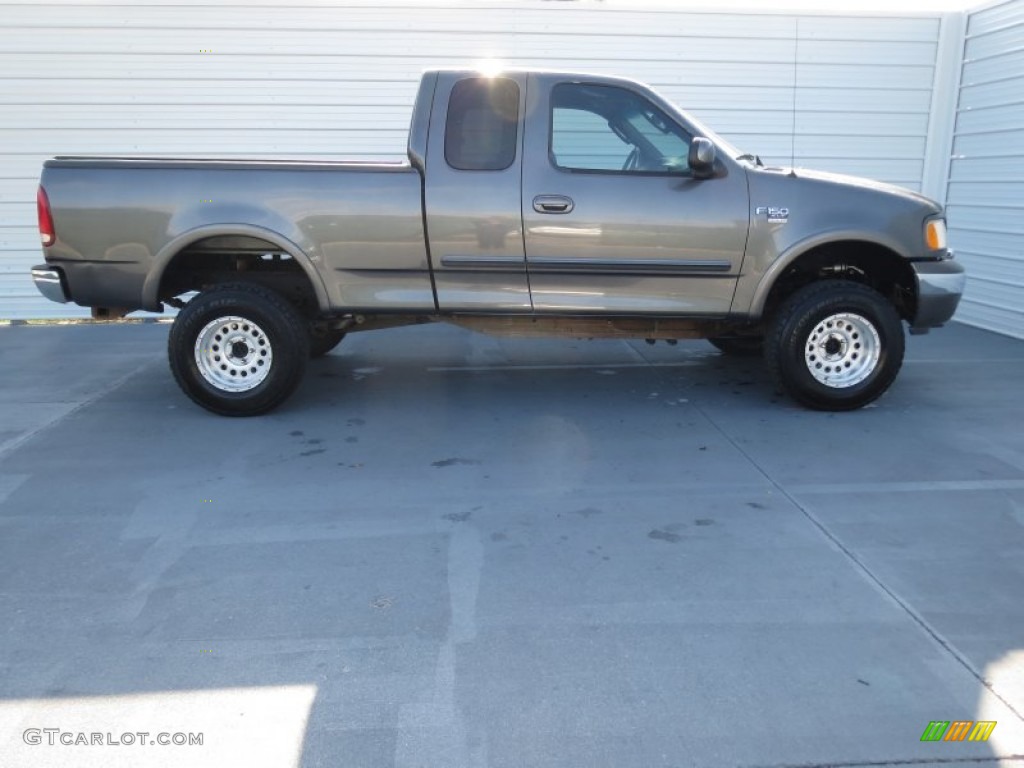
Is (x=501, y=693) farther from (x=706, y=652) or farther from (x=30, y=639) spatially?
(x=30, y=639)

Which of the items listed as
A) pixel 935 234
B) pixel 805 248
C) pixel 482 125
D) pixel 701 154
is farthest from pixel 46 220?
pixel 935 234

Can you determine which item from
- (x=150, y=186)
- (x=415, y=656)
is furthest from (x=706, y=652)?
(x=150, y=186)

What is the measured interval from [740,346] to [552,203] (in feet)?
8.76

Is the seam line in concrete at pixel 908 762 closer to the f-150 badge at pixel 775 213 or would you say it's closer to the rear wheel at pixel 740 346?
the f-150 badge at pixel 775 213

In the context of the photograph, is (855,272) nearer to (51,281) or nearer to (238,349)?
(238,349)

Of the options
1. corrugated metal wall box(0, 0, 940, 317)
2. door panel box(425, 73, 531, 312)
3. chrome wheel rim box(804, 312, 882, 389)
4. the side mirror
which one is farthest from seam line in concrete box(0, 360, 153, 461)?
chrome wheel rim box(804, 312, 882, 389)

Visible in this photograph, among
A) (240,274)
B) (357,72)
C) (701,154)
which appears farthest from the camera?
(357,72)

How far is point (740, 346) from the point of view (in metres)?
7.04

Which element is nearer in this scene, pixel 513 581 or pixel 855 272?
pixel 513 581

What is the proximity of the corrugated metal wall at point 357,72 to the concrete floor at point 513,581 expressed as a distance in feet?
13.6

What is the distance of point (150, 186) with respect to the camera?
5105mm

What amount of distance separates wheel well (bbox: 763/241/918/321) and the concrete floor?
2.43 feet

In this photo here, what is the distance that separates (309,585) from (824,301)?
Answer: 3.83 meters

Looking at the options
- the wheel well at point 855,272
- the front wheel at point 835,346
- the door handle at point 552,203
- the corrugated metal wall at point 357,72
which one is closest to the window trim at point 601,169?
the door handle at point 552,203
